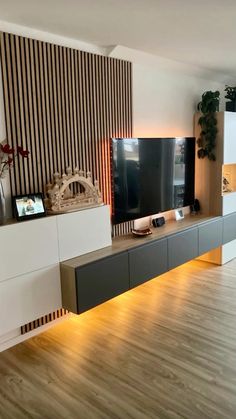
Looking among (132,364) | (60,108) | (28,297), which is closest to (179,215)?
(60,108)

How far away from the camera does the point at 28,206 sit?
8.32ft

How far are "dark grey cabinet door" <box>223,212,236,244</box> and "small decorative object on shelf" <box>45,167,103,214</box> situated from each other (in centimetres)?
191

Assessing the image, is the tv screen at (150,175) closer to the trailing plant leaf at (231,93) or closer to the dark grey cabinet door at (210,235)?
the dark grey cabinet door at (210,235)

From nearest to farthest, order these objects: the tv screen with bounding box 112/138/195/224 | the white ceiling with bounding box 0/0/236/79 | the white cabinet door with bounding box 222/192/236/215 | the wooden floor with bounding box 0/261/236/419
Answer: the wooden floor with bounding box 0/261/236/419
the white ceiling with bounding box 0/0/236/79
the tv screen with bounding box 112/138/195/224
the white cabinet door with bounding box 222/192/236/215

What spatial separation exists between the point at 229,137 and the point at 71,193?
2226 mm

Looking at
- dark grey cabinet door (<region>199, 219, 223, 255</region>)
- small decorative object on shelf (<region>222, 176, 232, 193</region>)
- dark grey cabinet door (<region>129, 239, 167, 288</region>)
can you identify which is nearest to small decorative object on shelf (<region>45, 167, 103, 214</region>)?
dark grey cabinet door (<region>129, 239, 167, 288</region>)

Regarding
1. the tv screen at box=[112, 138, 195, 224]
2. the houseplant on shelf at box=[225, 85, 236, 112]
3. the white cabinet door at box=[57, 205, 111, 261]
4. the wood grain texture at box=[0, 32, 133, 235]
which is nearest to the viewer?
the wood grain texture at box=[0, 32, 133, 235]

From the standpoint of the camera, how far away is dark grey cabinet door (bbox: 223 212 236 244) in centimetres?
424

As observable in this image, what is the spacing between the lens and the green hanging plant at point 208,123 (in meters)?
4.07

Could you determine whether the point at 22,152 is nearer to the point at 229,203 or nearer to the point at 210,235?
the point at 210,235

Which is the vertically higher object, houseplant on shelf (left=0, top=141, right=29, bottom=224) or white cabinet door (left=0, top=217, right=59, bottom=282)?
houseplant on shelf (left=0, top=141, right=29, bottom=224)

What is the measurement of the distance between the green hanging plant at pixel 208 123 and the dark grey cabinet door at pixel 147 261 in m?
1.41

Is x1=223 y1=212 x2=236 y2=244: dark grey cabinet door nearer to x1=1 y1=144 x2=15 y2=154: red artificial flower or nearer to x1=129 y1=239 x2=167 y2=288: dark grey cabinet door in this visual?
x1=129 y1=239 x2=167 y2=288: dark grey cabinet door

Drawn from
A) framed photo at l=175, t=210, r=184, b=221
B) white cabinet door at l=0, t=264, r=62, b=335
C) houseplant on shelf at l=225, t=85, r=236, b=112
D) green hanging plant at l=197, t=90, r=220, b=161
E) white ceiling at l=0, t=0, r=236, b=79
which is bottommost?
white cabinet door at l=0, t=264, r=62, b=335
